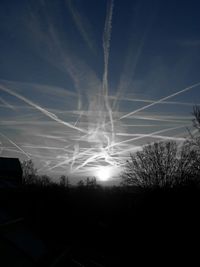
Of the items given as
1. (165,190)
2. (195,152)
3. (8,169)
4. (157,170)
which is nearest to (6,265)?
(165,190)

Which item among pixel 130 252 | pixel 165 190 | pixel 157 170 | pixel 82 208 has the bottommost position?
pixel 130 252

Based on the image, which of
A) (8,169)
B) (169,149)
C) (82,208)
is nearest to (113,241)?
(82,208)

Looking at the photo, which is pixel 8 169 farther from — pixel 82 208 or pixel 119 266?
pixel 119 266

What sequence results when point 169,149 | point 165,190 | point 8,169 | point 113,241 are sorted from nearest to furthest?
1. point 113,241
2. point 165,190
3. point 169,149
4. point 8,169

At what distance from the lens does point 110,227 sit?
60.0 feet

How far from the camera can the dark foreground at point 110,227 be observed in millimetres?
6695

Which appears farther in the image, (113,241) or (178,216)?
(113,241)

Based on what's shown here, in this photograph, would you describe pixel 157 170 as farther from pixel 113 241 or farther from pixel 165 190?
pixel 113 241

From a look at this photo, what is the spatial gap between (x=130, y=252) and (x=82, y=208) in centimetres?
920

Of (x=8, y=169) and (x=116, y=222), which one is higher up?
(x=8, y=169)

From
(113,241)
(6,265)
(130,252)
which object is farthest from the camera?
(113,241)

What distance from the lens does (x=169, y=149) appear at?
3388 cm

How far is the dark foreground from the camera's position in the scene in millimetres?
6695

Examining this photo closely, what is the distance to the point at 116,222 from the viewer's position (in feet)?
63.0
